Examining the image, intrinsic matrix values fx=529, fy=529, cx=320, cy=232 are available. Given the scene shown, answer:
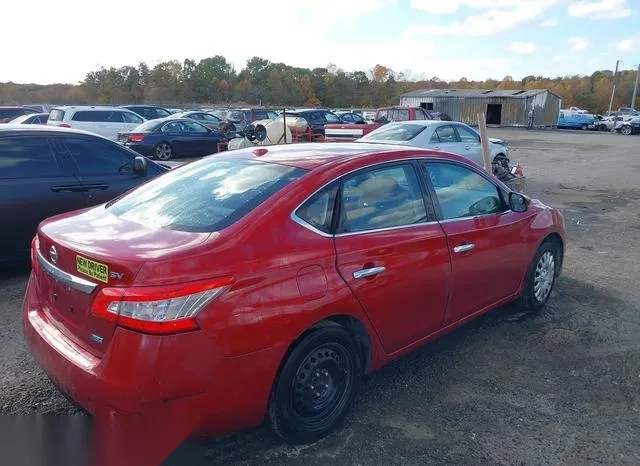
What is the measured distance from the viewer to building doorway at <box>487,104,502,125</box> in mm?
49469

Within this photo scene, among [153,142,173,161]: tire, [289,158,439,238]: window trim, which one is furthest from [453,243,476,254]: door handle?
[153,142,173,161]: tire

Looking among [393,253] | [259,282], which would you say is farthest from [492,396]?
[259,282]

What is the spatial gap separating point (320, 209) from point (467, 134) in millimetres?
10819

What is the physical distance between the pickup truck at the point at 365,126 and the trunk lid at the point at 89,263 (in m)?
12.1

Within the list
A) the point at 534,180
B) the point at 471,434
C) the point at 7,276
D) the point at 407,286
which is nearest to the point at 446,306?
the point at 407,286

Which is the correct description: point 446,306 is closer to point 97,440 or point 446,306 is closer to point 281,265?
point 281,265

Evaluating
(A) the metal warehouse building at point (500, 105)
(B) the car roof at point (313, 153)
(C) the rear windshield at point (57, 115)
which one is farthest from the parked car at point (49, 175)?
(A) the metal warehouse building at point (500, 105)

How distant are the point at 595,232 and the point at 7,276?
807 cm

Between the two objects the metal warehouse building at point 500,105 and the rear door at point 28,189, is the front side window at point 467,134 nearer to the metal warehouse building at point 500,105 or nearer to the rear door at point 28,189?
the rear door at point 28,189

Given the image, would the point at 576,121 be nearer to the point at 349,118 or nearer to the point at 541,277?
the point at 349,118

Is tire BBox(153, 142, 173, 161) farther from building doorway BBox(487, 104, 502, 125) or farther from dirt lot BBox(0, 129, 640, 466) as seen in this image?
building doorway BBox(487, 104, 502, 125)

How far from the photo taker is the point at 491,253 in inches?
159

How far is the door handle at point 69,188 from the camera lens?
5523 millimetres

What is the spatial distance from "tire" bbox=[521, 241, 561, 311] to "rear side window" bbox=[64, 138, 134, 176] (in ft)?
14.8
